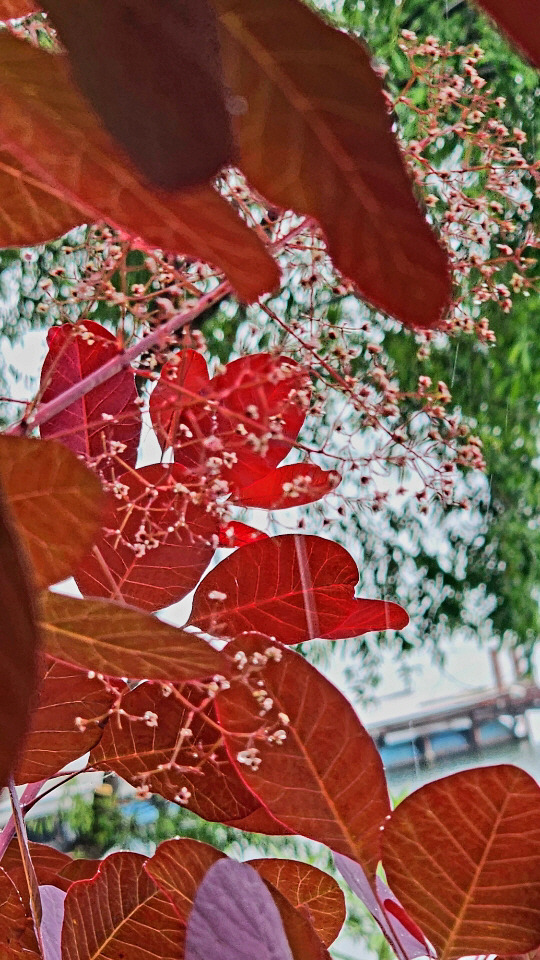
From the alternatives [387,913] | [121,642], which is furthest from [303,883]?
[121,642]

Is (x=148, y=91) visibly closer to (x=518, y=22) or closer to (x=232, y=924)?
(x=518, y=22)

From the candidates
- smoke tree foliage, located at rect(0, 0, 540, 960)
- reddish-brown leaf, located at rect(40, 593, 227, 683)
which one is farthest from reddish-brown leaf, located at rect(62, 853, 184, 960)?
reddish-brown leaf, located at rect(40, 593, 227, 683)

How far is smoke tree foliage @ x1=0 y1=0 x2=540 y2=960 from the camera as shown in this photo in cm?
8

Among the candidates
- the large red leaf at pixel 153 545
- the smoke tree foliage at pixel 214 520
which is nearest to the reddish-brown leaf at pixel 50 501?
the smoke tree foliage at pixel 214 520

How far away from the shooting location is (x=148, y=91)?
0.25ft

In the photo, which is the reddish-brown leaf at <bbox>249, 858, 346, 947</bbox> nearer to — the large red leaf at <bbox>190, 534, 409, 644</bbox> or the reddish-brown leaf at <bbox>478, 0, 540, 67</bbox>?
the large red leaf at <bbox>190, 534, 409, 644</bbox>

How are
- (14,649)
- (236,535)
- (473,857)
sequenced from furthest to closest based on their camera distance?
(236,535), (473,857), (14,649)

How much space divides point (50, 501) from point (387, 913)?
0.13m

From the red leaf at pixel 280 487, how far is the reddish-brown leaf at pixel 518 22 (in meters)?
0.19

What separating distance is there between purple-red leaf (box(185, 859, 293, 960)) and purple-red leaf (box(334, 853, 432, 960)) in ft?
0.12

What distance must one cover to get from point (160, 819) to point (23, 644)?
3.04 ft

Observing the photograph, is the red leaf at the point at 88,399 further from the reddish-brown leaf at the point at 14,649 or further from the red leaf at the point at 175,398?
the reddish-brown leaf at the point at 14,649

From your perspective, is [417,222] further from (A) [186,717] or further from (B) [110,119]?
(A) [186,717]

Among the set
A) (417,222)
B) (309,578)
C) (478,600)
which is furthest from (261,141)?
(478,600)
